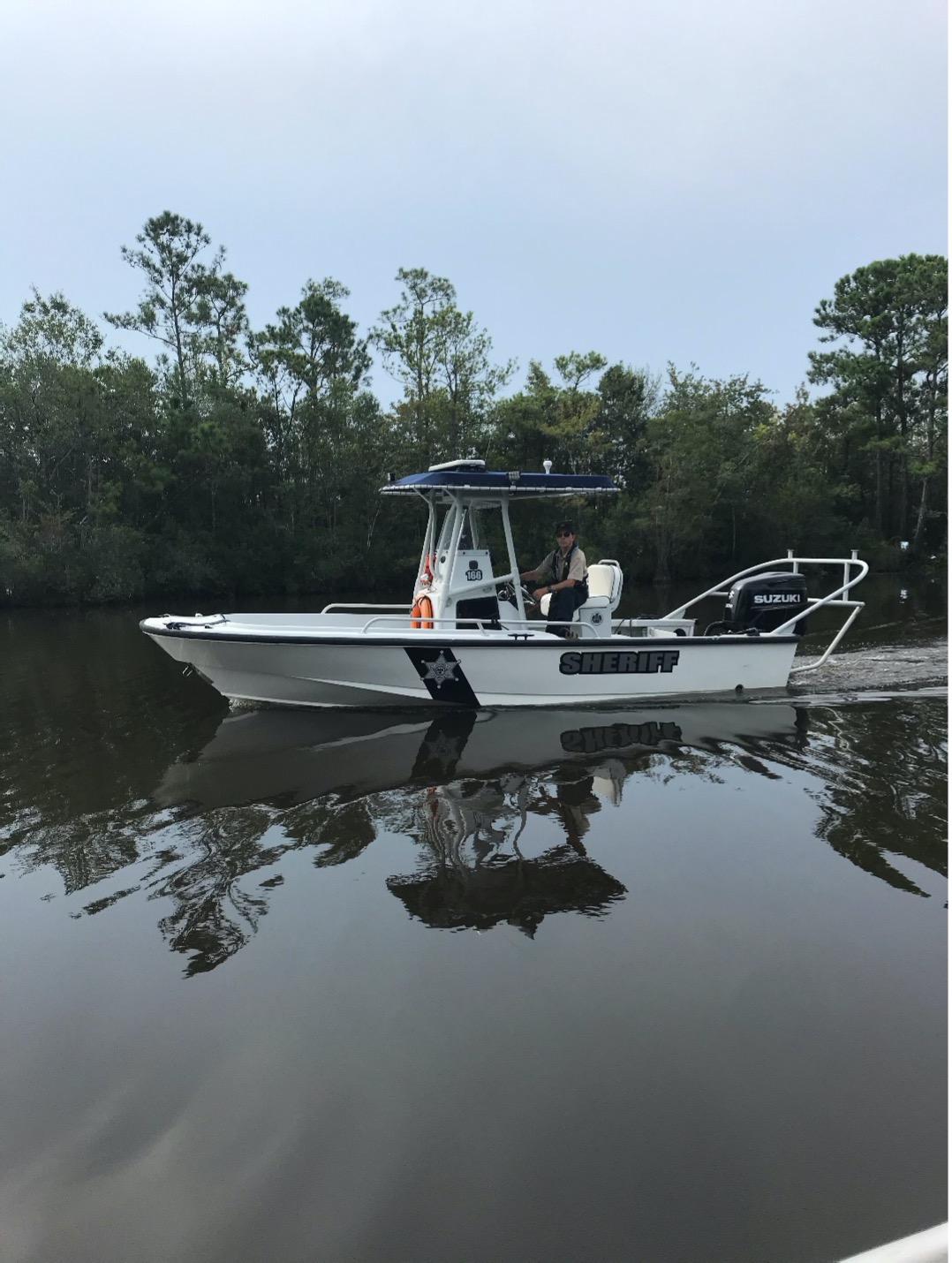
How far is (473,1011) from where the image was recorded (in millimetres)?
3762

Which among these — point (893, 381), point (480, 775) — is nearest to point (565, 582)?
point (480, 775)

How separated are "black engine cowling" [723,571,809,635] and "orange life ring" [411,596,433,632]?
3.47m

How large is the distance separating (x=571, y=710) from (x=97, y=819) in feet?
16.5

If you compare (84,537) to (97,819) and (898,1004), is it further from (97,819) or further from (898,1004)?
(898,1004)

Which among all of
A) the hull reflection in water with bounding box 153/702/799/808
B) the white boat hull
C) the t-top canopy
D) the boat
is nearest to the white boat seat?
the boat

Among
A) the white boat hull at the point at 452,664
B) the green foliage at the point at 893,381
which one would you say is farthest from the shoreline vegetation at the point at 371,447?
the white boat hull at the point at 452,664

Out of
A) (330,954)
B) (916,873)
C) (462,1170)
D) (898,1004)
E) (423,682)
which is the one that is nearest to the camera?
(462,1170)

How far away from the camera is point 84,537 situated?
90.2 feet

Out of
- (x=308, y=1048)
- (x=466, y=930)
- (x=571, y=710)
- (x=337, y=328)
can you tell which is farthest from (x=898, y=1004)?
(x=337, y=328)

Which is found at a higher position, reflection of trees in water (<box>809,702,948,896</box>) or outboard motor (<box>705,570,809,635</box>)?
outboard motor (<box>705,570,809,635</box>)

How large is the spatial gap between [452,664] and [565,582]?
1.67 meters

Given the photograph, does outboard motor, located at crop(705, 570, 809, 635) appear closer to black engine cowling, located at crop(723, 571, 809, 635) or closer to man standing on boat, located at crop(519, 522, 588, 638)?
black engine cowling, located at crop(723, 571, 809, 635)

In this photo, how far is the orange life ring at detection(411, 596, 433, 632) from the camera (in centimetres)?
938

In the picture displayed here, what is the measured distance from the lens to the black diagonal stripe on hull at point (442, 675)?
8.90m
